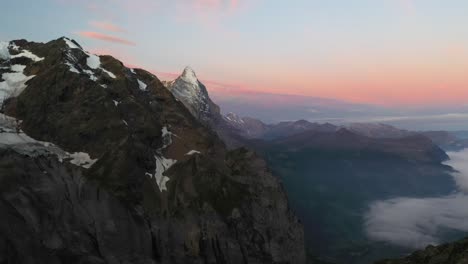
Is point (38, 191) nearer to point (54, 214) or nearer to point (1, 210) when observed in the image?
point (54, 214)

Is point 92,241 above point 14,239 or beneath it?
beneath

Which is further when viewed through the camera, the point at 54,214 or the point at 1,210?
the point at 54,214

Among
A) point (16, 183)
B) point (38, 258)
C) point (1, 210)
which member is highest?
point (1, 210)

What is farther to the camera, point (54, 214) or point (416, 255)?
point (54, 214)

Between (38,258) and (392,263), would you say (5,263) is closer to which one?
(38,258)

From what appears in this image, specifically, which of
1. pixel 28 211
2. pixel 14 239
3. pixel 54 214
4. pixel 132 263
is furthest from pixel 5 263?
pixel 54 214

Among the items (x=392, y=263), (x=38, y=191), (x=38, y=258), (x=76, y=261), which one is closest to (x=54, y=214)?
(x=38, y=191)

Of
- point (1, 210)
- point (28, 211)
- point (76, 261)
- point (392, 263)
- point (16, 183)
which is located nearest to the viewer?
point (1, 210)

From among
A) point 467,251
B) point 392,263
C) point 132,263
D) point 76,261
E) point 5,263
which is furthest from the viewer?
point 132,263

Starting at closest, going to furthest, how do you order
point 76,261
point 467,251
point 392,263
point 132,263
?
point 467,251 < point 392,263 < point 76,261 < point 132,263
